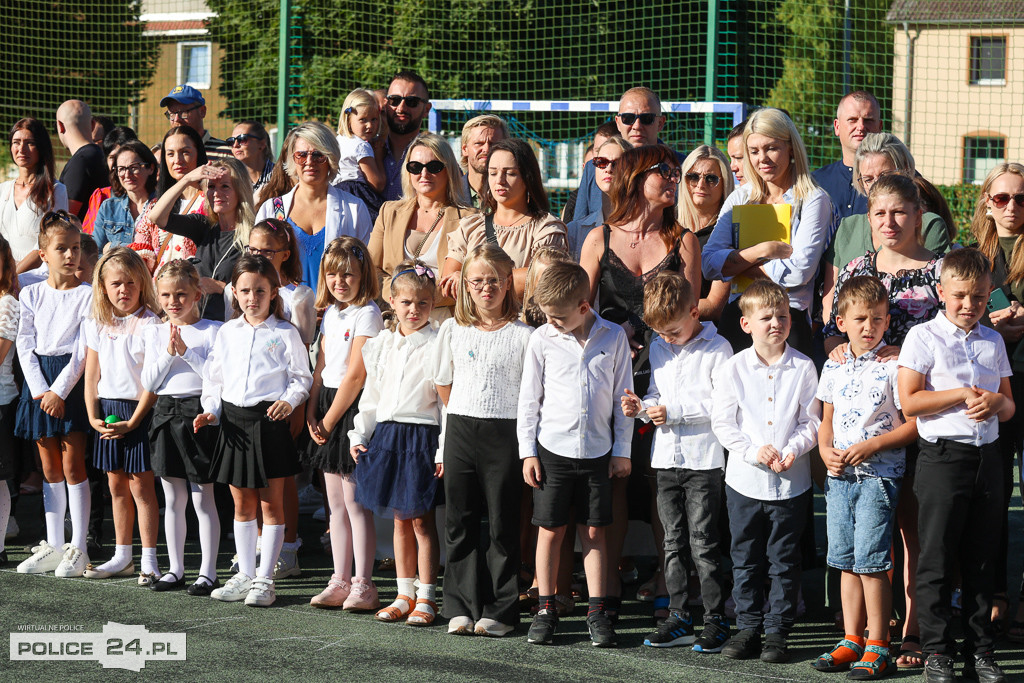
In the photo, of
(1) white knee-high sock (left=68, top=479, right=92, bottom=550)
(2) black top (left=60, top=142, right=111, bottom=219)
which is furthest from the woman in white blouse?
(1) white knee-high sock (left=68, top=479, right=92, bottom=550)

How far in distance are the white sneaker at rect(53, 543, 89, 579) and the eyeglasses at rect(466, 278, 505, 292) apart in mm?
2403

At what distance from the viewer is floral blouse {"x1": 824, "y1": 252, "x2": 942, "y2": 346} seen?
424 centimetres

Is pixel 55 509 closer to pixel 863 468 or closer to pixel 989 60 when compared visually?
pixel 863 468

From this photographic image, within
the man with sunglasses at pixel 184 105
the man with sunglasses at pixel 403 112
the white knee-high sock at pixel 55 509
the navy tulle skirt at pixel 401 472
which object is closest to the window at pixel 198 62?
the man with sunglasses at pixel 184 105

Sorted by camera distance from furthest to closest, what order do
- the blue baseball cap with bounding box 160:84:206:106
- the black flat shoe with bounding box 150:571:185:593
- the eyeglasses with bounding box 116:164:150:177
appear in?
the blue baseball cap with bounding box 160:84:206:106 < the eyeglasses with bounding box 116:164:150:177 < the black flat shoe with bounding box 150:571:185:593

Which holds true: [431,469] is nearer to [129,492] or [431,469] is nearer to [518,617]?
[518,617]

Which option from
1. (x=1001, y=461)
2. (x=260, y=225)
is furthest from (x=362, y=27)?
(x=1001, y=461)

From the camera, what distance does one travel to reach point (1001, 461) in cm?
406

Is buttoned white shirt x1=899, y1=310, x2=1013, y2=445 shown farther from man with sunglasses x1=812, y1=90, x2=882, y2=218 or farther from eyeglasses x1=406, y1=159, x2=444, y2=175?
eyeglasses x1=406, y1=159, x2=444, y2=175

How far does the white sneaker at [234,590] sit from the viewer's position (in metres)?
4.88

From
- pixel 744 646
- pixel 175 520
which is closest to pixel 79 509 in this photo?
pixel 175 520

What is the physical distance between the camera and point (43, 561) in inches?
212

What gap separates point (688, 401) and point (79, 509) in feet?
9.83

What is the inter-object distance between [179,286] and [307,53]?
6736 mm
